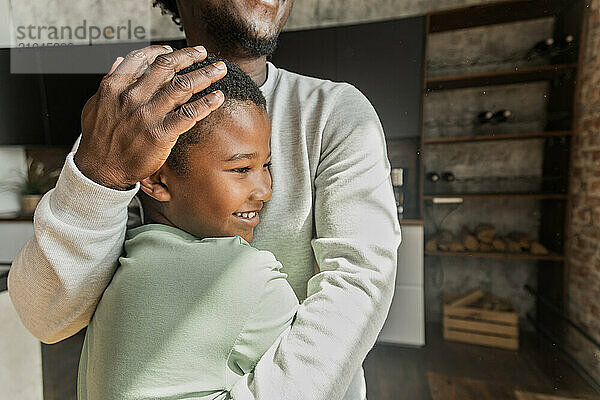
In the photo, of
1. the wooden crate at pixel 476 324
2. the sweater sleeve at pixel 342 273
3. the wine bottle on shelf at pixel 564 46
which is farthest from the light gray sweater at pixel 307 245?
the wine bottle on shelf at pixel 564 46

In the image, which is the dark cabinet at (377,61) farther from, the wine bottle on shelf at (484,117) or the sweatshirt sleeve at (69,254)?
the sweatshirt sleeve at (69,254)

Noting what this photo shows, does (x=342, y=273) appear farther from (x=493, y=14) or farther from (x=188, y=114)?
(x=493, y=14)

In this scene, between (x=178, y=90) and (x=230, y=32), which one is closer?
(x=178, y=90)

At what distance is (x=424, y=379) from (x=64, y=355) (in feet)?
1.68

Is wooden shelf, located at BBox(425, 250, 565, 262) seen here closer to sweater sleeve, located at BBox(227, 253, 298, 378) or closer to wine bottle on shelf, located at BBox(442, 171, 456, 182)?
wine bottle on shelf, located at BBox(442, 171, 456, 182)

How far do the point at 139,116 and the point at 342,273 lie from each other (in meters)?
0.25

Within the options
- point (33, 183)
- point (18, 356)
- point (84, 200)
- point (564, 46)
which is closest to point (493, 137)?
point (564, 46)

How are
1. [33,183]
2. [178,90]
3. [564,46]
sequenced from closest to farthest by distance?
1. [178,90]
2. [564,46]
3. [33,183]

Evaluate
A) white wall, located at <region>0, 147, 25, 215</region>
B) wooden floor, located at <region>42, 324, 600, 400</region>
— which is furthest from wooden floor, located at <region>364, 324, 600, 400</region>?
white wall, located at <region>0, 147, 25, 215</region>

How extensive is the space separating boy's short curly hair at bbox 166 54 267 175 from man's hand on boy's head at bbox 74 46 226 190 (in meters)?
0.01

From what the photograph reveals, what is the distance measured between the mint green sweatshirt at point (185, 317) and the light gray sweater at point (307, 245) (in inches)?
0.9

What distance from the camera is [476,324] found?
529 millimetres

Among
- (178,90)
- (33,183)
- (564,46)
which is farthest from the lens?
(33,183)

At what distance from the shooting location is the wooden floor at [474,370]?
52cm
